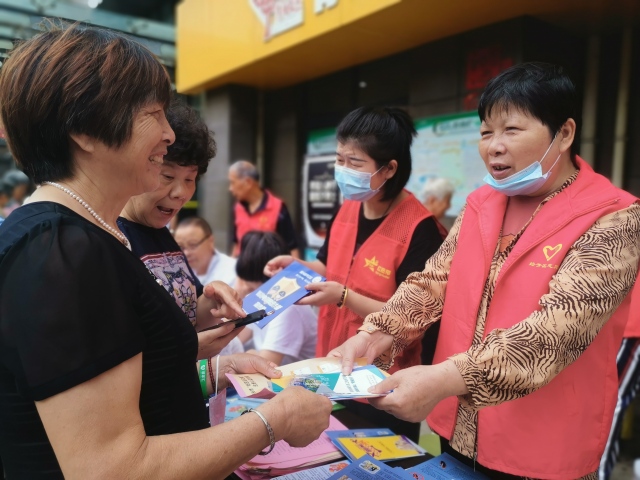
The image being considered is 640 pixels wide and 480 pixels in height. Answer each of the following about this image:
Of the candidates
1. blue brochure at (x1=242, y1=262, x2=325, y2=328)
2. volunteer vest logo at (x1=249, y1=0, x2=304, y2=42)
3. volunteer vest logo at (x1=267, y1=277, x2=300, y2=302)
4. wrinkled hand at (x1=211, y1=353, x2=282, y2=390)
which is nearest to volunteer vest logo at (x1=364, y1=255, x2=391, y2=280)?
blue brochure at (x1=242, y1=262, x2=325, y2=328)

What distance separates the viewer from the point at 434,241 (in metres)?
2.09

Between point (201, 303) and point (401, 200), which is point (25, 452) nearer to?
point (201, 303)

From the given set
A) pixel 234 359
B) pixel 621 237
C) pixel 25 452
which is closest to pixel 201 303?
pixel 234 359

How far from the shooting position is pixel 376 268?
2.12 meters

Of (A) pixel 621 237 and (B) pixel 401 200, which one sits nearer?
(A) pixel 621 237

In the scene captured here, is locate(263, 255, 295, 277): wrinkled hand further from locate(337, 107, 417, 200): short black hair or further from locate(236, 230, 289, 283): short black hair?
locate(337, 107, 417, 200): short black hair

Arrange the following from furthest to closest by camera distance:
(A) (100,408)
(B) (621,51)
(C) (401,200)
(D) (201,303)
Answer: (B) (621,51), (C) (401,200), (D) (201,303), (A) (100,408)

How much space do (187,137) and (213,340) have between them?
27.1 inches

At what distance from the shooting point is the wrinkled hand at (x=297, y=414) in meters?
1.04

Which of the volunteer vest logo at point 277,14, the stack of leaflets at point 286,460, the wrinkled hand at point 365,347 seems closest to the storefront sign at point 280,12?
the volunteer vest logo at point 277,14

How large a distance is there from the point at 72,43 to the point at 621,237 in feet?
Answer: 4.45

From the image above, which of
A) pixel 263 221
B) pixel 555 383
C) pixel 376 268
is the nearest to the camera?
pixel 555 383

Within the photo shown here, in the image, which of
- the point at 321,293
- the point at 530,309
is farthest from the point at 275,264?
the point at 530,309

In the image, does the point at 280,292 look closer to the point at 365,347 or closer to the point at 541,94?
the point at 365,347
